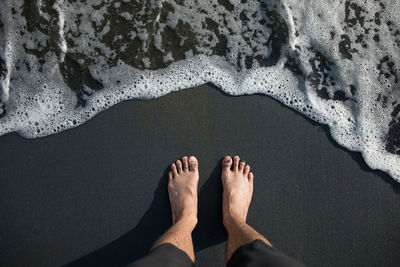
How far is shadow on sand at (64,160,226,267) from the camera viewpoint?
4.45ft

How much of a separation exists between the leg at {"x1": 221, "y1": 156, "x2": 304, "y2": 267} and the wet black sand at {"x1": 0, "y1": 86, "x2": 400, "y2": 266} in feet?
0.18

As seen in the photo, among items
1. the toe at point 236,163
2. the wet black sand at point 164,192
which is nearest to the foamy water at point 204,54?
the wet black sand at point 164,192

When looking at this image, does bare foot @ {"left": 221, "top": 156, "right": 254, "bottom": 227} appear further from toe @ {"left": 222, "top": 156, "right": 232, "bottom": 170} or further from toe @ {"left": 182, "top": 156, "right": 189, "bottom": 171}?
toe @ {"left": 182, "top": 156, "right": 189, "bottom": 171}

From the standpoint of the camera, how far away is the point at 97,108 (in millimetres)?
1404

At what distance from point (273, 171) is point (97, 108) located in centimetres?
85

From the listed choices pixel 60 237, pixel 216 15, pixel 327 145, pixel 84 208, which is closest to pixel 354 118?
pixel 327 145

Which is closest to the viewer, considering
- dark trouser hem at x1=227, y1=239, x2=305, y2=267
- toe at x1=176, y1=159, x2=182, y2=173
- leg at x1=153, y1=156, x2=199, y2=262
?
dark trouser hem at x1=227, y1=239, x2=305, y2=267

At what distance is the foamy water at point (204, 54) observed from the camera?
4.65 ft

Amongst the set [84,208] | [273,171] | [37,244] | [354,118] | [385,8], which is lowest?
[37,244]

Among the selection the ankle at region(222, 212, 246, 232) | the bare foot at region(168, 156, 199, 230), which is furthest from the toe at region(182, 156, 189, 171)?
the ankle at region(222, 212, 246, 232)

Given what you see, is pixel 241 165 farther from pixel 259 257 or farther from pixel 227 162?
pixel 259 257

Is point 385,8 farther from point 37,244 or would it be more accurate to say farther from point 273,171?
point 37,244

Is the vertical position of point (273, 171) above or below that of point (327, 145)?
below

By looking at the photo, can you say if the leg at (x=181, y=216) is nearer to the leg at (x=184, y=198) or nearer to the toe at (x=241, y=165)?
the leg at (x=184, y=198)
